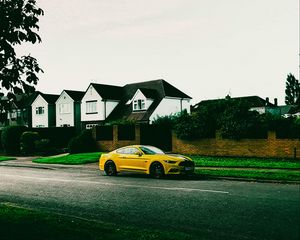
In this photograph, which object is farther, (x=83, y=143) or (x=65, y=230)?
(x=83, y=143)

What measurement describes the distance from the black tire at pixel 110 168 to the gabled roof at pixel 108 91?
32.3 metres

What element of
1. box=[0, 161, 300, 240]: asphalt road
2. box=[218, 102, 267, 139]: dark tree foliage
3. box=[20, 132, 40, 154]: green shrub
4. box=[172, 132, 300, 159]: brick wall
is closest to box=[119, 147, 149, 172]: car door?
box=[0, 161, 300, 240]: asphalt road

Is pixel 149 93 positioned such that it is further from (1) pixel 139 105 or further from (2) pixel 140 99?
(1) pixel 139 105

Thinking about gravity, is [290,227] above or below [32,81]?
below

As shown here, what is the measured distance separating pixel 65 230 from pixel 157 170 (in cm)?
1019

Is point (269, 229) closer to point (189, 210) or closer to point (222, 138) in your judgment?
point (189, 210)

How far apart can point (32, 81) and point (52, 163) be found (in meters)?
20.6

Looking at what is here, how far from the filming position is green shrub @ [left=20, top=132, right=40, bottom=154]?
36737 mm

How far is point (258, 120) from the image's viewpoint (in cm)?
2525

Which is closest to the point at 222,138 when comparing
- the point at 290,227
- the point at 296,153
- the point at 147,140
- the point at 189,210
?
the point at 296,153

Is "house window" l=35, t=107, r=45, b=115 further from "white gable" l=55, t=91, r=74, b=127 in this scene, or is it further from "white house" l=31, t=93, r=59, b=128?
"white gable" l=55, t=91, r=74, b=127

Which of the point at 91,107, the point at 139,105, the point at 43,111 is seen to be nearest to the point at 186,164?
the point at 139,105

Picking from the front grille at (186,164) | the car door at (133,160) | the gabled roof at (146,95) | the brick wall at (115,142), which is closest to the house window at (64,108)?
the gabled roof at (146,95)

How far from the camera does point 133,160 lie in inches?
709
